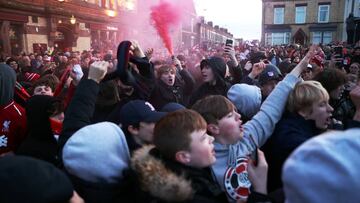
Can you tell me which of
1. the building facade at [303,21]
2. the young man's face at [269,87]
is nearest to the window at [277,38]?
the building facade at [303,21]

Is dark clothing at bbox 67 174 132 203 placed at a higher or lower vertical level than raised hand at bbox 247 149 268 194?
lower

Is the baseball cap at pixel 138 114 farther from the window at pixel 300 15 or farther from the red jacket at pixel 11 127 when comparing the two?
the window at pixel 300 15

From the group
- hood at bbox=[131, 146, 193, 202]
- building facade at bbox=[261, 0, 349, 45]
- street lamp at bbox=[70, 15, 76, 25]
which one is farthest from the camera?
building facade at bbox=[261, 0, 349, 45]

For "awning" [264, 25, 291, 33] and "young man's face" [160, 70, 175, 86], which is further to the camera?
"awning" [264, 25, 291, 33]

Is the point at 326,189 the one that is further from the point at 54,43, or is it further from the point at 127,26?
the point at 127,26

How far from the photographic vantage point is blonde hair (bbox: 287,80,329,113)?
2.36m

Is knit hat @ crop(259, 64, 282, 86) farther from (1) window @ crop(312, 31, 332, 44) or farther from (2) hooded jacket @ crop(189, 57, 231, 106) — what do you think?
(1) window @ crop(312, 31, 332, 44)

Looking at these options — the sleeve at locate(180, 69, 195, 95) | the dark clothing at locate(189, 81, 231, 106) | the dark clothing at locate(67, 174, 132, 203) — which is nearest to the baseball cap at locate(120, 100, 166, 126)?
the dark clothing at locate(67, 174, 132, 203)

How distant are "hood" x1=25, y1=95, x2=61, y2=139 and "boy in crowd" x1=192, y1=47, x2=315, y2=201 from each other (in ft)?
4.59

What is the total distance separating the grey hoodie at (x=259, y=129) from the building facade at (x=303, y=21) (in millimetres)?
38913

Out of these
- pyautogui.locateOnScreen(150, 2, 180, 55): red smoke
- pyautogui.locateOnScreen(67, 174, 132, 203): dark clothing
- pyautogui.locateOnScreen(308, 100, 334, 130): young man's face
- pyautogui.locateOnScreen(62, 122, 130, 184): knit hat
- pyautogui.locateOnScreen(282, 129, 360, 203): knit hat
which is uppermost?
pyautogui.locateOnScreen(150, 2, 180, 55): red smoke

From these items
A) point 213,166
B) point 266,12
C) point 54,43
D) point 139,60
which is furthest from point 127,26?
point 213,166

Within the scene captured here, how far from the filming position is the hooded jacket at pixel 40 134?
8.62 ft

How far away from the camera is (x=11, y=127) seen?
3119 mm
